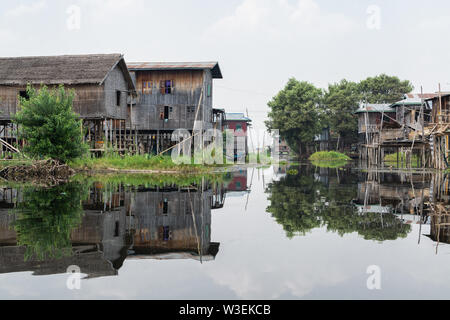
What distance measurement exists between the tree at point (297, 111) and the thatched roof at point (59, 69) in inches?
1177

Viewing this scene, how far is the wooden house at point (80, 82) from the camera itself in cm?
2756

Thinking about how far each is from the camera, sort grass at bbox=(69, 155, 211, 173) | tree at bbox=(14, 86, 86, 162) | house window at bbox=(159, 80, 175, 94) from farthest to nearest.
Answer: house window at bbox=(159, 80, 175, 94) < grass at bbox=(69, 155, 211, 173) < tree at bbox=(14, 86, 86, 162)

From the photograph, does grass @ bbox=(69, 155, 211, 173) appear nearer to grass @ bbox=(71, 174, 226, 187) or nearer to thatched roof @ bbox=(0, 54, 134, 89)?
grass @ bbox=(71, 174, 226, 187)

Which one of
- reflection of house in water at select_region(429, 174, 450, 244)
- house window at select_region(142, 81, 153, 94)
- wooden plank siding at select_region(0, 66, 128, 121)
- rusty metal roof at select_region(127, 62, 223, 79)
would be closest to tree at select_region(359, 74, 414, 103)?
rusty metal roof at select_region(127, 62, 223, 79)

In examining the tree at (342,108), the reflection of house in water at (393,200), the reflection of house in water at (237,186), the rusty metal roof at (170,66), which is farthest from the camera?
the tree at (342,108)

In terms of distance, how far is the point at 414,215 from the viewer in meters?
9.96

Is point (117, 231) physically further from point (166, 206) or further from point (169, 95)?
point (169, 95)

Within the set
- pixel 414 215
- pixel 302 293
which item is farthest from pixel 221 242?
pixel 414 215

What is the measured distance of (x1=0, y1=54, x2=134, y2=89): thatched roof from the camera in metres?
27.5

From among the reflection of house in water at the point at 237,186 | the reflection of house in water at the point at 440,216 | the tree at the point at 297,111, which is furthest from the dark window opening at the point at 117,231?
the tree at the point at 297,111

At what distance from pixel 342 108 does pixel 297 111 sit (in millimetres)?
7326

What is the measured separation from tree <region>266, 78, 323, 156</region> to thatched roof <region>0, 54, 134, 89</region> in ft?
98.0

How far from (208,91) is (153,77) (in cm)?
468

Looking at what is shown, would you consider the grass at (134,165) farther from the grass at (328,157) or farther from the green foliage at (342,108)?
the green foliage at (342,108)
